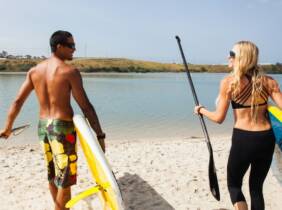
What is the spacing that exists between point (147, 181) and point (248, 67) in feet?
9.83

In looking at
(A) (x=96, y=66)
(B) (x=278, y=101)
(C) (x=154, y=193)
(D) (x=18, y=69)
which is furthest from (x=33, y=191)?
(A) (x=96, y=66)

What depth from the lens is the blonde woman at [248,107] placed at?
283 centimetres

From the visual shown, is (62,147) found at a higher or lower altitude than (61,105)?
lower

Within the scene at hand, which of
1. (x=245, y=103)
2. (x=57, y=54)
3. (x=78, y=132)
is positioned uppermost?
(x=57, y=54)

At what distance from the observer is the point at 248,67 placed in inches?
111

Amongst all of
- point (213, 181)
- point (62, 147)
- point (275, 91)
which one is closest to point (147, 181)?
point (213, 181)

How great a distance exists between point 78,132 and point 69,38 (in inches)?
31.8

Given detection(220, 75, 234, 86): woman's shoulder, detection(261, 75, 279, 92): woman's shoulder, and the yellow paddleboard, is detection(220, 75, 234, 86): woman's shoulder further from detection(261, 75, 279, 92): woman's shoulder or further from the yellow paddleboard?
the yellow paddleboard

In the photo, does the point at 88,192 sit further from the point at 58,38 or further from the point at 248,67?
the point at 248,67

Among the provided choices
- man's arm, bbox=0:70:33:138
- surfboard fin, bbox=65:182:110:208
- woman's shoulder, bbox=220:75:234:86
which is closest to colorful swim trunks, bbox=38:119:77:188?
man's arm, bbox=0:70:33:138

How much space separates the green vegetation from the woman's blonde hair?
6291 centimetres

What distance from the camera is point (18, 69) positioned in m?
64.6

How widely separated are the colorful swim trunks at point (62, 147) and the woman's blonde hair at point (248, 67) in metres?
1.40

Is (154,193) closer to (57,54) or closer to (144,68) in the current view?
(57,54)
